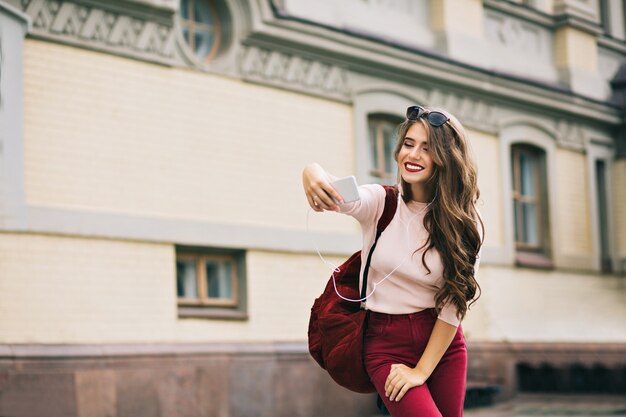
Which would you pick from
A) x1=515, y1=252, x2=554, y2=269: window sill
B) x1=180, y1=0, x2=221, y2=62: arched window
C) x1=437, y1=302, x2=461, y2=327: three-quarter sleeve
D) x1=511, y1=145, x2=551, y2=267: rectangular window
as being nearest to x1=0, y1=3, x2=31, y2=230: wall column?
x1=180, y1=0, x2=221, y2=62: arched window

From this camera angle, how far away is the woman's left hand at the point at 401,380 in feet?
14.0

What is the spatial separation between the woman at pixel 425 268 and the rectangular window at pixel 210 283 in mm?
7232

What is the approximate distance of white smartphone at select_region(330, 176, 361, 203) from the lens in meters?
4.04

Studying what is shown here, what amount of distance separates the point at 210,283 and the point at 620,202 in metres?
8.95

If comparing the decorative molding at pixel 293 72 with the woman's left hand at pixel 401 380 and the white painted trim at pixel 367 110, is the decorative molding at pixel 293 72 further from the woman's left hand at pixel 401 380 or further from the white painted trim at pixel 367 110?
the woman's left hand at pixel 401 380

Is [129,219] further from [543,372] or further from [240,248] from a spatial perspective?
[543,372]

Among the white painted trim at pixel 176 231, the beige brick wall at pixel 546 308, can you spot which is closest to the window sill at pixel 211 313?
the white painted trim at pixel 176 231

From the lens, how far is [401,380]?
4281mm

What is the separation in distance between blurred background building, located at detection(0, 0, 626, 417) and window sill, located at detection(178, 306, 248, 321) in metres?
0.03

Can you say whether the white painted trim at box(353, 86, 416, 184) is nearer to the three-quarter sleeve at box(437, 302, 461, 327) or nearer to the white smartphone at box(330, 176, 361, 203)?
the three-quarter sleeve at box(437, 302, 461, 327)

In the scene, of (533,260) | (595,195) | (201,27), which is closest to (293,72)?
(201,27)

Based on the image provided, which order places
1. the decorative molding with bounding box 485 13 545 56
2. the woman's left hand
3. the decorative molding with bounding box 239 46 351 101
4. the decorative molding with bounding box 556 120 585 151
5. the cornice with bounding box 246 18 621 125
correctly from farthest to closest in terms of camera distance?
the decorative molding with bounding box 556 120 585 151 < the decorative molding with bounding box 485 13 545 56 < the cornice with bounding box 246 18 621 125 < the decorative molding with bounding box 239 46 351 101 < the woman's left hand

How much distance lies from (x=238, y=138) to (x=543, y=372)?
6.27m

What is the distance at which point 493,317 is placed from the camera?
15.4 meters
